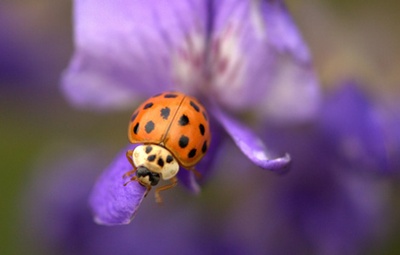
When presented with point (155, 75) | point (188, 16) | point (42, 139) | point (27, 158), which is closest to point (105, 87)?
point (155, 75)

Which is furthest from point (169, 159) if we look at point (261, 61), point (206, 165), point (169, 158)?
point (261, 61)

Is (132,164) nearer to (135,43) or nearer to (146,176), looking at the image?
(146,176)

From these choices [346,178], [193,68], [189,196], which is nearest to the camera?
[193,68]

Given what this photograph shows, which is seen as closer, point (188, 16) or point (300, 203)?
point (188, 16)

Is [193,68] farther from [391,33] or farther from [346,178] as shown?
[391,33]

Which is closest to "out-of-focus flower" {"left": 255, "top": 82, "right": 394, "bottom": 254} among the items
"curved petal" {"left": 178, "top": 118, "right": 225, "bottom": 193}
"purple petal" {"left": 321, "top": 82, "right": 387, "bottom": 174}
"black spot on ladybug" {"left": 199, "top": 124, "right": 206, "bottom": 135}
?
"purple petal" {"left": 321, "top": 82, "right": 387, "bottom": 174}

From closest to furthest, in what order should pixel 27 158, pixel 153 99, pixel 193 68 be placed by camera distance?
1. pixel 153 99
2. pixel 193 68
3. pixel 27 158

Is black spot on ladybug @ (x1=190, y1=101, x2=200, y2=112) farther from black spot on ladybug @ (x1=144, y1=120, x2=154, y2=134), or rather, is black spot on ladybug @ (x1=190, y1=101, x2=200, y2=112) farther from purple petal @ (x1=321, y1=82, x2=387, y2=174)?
purple petal @ (x1=321, y1=82, x2=387, y2=174)

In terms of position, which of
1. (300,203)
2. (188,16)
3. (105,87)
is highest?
(188,16)
